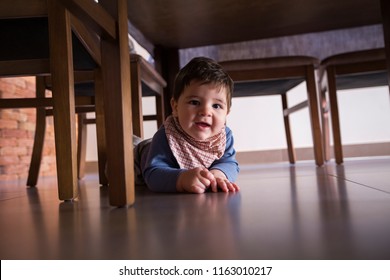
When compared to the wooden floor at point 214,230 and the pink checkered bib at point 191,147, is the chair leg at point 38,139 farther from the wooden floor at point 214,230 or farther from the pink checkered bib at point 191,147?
the wooden floor at point 214,230

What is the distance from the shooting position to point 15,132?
105 inches

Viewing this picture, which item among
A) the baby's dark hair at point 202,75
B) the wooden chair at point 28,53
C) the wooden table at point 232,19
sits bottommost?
the baby's dark hair at point 202,75

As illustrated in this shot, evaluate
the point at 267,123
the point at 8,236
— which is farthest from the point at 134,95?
the point at 267,123

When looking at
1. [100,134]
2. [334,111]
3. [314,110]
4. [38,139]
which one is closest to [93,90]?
[38,139]

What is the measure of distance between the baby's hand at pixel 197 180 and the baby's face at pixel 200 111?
0.59ft

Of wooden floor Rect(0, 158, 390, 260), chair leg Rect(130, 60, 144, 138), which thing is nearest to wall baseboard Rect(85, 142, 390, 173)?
chair leg Rect(130, 60, 144, 138)

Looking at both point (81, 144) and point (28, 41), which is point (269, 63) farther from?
point (81, 144)

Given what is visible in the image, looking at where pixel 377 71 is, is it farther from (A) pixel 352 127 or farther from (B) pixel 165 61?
(A) pixel 352 127

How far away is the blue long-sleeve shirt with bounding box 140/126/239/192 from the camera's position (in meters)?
0.91

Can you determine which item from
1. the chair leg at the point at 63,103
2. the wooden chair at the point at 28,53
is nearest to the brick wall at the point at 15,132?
the wooden chair at the point at 28,53

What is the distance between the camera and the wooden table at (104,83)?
0.65 meters

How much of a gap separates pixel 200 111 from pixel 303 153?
2454 mm

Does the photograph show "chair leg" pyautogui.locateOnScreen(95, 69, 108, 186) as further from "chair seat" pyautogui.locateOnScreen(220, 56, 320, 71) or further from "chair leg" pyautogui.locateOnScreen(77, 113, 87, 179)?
"chair leg" pyautogui.locateOnScreen(77, 113, 87, 179)

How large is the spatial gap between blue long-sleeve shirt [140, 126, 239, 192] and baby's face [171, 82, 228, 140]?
0.08 m
